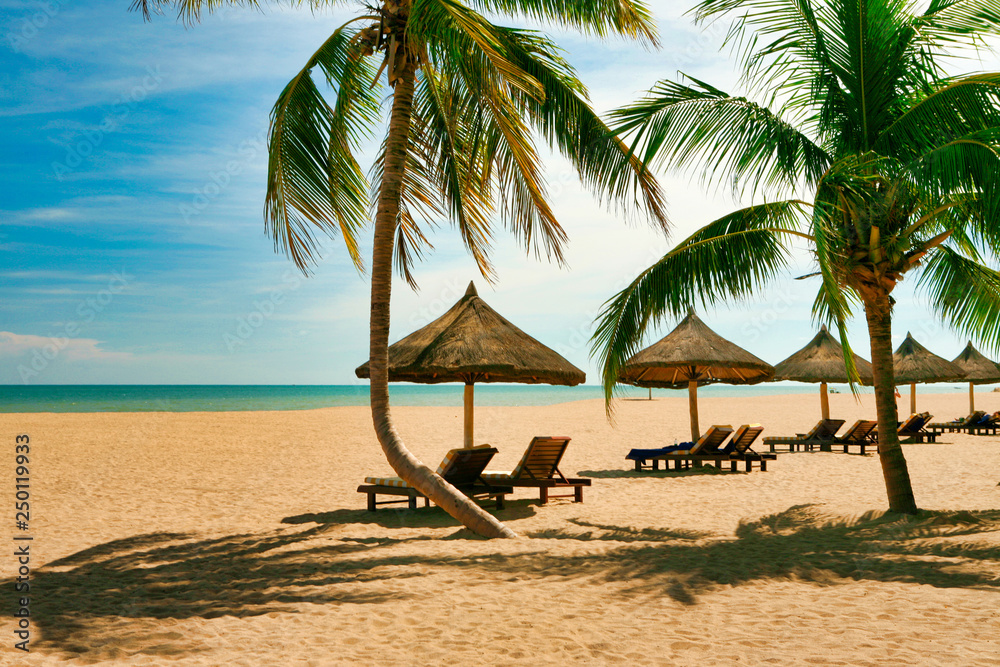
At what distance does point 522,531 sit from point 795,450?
10984 mm

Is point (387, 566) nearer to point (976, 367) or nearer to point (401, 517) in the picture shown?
point (401, 517)

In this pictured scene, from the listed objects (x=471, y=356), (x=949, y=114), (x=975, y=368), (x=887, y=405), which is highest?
(x=949, y=114)

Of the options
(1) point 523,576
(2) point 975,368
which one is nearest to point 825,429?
(1) point 523,576

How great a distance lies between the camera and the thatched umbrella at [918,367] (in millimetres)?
20797

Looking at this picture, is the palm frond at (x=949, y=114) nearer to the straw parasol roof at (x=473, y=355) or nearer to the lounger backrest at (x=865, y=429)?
the straw parasol roof at (x=473, y=355)

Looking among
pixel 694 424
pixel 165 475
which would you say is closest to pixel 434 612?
pixel 165 475

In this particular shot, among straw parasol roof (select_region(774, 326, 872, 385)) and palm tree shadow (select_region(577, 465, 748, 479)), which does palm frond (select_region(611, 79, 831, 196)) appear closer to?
palm tree shadow (select_region(577, 465, 748, 479))

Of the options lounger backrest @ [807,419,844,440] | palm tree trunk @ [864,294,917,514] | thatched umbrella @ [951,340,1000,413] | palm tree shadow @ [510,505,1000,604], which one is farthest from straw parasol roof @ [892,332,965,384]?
palm tree shadow @ [510,505,1000,604]

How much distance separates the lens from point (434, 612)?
4.21 metres

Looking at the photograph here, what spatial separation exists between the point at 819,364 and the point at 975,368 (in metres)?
10.7

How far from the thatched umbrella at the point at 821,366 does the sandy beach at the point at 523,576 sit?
20.6 feet

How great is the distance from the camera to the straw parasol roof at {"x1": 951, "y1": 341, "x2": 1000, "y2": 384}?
78.5 feet

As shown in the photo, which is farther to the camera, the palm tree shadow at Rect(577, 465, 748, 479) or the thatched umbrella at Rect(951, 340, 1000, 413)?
the thatched umbrella at Rect(951, 340, 1000, 413)

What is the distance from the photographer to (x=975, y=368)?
2445 centimetres
